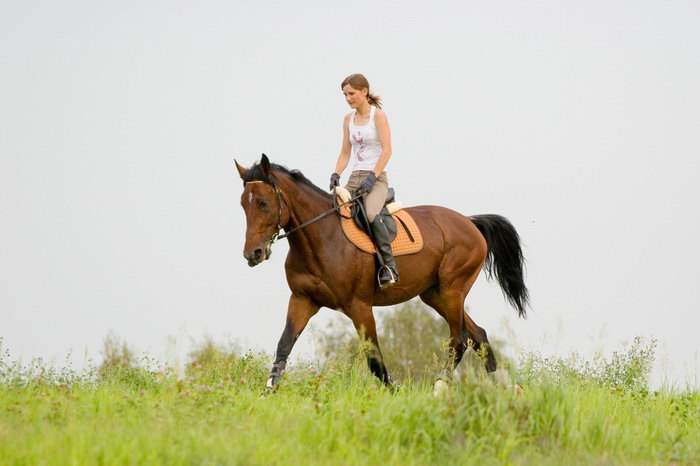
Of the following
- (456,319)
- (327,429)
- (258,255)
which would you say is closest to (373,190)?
(258,255)

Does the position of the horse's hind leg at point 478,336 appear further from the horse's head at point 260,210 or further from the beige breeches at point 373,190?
the horse's head at point 260,210

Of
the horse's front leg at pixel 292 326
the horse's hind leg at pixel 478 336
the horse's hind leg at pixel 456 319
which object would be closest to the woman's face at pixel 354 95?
the horse's front leg at pixel 292 326

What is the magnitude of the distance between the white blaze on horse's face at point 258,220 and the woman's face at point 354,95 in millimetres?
1650

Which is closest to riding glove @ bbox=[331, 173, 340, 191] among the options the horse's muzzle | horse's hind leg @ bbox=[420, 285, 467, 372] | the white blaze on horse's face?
the white blaze on horse's face

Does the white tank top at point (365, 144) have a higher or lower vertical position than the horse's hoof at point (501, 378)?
higher

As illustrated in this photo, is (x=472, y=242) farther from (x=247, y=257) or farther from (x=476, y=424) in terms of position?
(x=476, y=424)

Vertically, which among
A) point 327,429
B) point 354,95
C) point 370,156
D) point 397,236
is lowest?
point 327,429

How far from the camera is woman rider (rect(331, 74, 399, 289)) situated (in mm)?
9812

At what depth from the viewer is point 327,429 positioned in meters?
6.75

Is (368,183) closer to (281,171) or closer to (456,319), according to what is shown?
(281,171)

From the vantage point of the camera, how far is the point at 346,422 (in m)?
6.87

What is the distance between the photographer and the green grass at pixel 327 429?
19.8ft

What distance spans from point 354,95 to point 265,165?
1573 millimetres

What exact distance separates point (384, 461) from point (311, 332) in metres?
3.30
